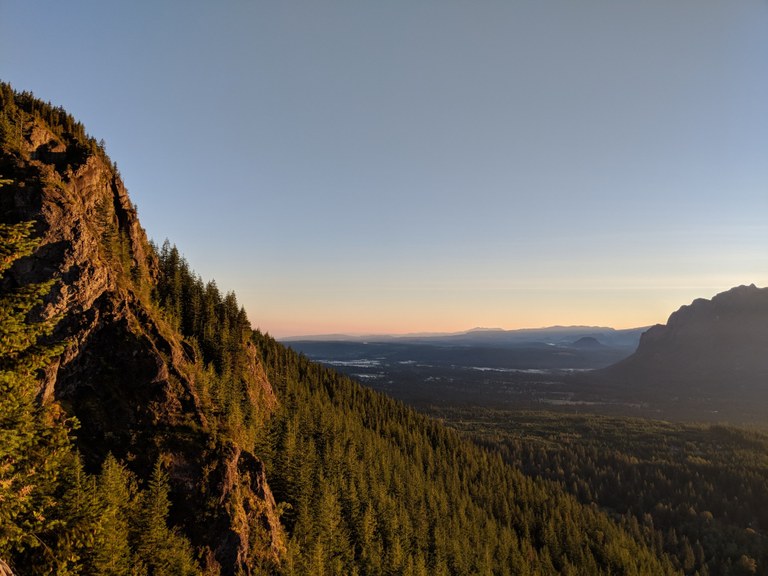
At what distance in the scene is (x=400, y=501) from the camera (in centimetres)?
8581

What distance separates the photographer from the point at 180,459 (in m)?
37.4

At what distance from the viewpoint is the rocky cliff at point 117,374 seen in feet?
113

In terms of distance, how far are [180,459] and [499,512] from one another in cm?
10044

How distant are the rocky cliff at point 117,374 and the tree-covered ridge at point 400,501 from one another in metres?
9.63

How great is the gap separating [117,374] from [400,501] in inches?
2564

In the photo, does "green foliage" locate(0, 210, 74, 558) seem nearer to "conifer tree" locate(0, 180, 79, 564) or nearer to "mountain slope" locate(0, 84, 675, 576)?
"conifer tree" locate(0, 180, 79, 564)

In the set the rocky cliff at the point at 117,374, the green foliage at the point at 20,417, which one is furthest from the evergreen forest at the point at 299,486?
the rocky cliff at the point at 117,374

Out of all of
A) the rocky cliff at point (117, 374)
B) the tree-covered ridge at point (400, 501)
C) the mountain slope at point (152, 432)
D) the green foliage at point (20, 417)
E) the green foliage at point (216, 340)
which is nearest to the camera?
the green foliage at point (20, 417)

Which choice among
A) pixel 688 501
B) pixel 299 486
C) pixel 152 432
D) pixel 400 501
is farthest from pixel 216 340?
pixel 688 501

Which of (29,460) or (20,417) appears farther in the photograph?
(29,460)

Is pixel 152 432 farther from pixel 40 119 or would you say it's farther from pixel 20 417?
pixel 40 119

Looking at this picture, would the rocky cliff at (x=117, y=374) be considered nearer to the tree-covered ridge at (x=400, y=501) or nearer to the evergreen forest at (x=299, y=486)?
the evergreen forest at (x=299, y=486)

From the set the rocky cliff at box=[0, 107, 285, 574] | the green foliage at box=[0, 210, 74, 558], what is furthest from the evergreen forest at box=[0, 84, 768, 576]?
the rocky cliff at box=[0, 107, 285, 574]

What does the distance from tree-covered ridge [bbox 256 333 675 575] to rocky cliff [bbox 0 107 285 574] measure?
379 inches
